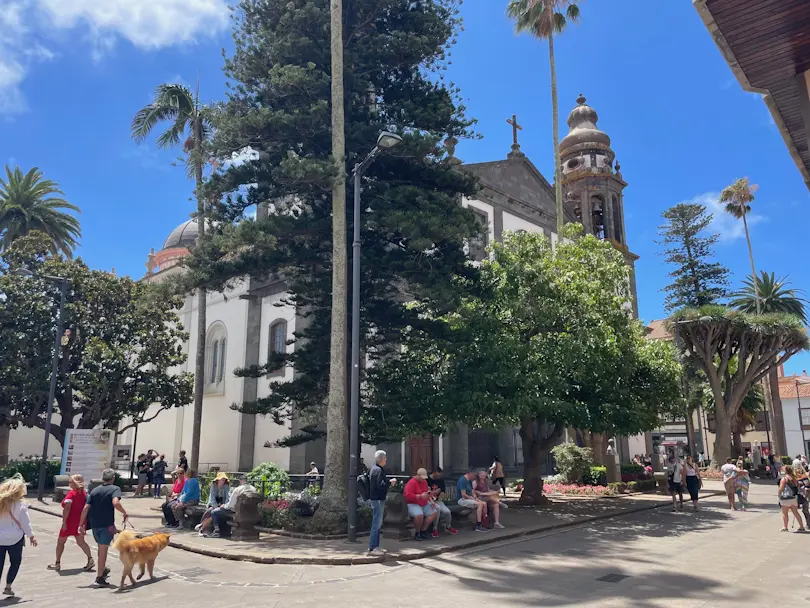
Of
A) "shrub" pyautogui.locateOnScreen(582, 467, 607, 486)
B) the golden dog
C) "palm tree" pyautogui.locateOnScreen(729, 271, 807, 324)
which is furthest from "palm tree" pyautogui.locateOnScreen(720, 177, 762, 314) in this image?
the golden dog

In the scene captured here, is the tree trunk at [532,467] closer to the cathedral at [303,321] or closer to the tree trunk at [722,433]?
the cathedral at [303,321]

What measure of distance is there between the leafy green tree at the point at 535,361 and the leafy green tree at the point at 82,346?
1198cm

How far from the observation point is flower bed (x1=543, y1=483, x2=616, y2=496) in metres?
24.0

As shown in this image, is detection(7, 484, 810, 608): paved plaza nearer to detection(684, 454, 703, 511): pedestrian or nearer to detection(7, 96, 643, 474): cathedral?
detection(684, 454, 703, 511): pedestrian

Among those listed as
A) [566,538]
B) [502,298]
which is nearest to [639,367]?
[502,298]

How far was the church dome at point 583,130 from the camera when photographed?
41625 mm

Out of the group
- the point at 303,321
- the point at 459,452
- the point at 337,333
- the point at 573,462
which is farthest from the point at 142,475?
the point at 573,462

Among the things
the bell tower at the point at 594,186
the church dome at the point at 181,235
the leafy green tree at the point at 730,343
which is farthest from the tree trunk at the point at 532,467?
the church dome at the point at 181,235

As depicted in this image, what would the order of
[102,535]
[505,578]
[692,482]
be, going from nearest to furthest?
[102,535]
[505,578]
[692,482]

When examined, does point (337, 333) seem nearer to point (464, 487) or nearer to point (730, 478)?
point (464, 487)

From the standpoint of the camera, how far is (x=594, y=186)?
4072cm

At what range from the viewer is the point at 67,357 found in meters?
25.9

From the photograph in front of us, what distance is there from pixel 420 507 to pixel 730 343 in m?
25.8

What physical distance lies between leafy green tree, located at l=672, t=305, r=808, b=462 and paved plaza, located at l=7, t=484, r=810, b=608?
2021 centimetres
